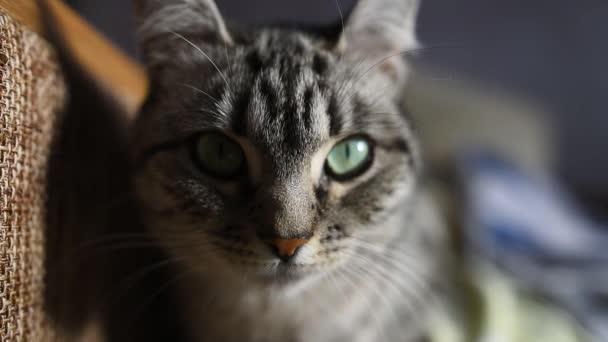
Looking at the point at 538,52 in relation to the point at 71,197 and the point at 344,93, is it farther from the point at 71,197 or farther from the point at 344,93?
the point at 71,197

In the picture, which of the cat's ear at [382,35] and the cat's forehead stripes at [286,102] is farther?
the cat's ear at [382,35]

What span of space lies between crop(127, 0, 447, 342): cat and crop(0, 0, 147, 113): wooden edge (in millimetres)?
108

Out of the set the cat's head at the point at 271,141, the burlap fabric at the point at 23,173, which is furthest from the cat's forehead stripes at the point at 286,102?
the burlap fabric at the point at 23,173

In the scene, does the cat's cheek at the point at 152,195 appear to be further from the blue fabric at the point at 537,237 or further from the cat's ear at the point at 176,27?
the blue fabric at the point at 537,237

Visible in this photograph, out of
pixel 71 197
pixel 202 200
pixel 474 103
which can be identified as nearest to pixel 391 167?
pixel 202 200

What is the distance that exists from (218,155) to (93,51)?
341mm

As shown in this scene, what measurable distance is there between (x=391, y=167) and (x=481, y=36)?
2.17 m

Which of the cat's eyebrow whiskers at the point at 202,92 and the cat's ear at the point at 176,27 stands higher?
the cat's ear at the point at 176,27

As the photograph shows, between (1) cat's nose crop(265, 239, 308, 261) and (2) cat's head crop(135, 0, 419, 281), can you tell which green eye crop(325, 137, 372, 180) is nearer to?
(2) cat's head crop(135, 0, 419, 281)

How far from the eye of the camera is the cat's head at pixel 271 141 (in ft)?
2.28

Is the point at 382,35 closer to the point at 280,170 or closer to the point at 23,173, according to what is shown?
the point at 280,170

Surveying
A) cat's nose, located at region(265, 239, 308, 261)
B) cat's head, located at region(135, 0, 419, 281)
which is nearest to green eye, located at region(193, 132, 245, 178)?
cat's head, located at region(135, 0, 419, 281)

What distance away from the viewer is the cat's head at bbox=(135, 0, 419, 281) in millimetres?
695

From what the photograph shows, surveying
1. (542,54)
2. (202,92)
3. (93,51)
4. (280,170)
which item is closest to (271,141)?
(280,170)
